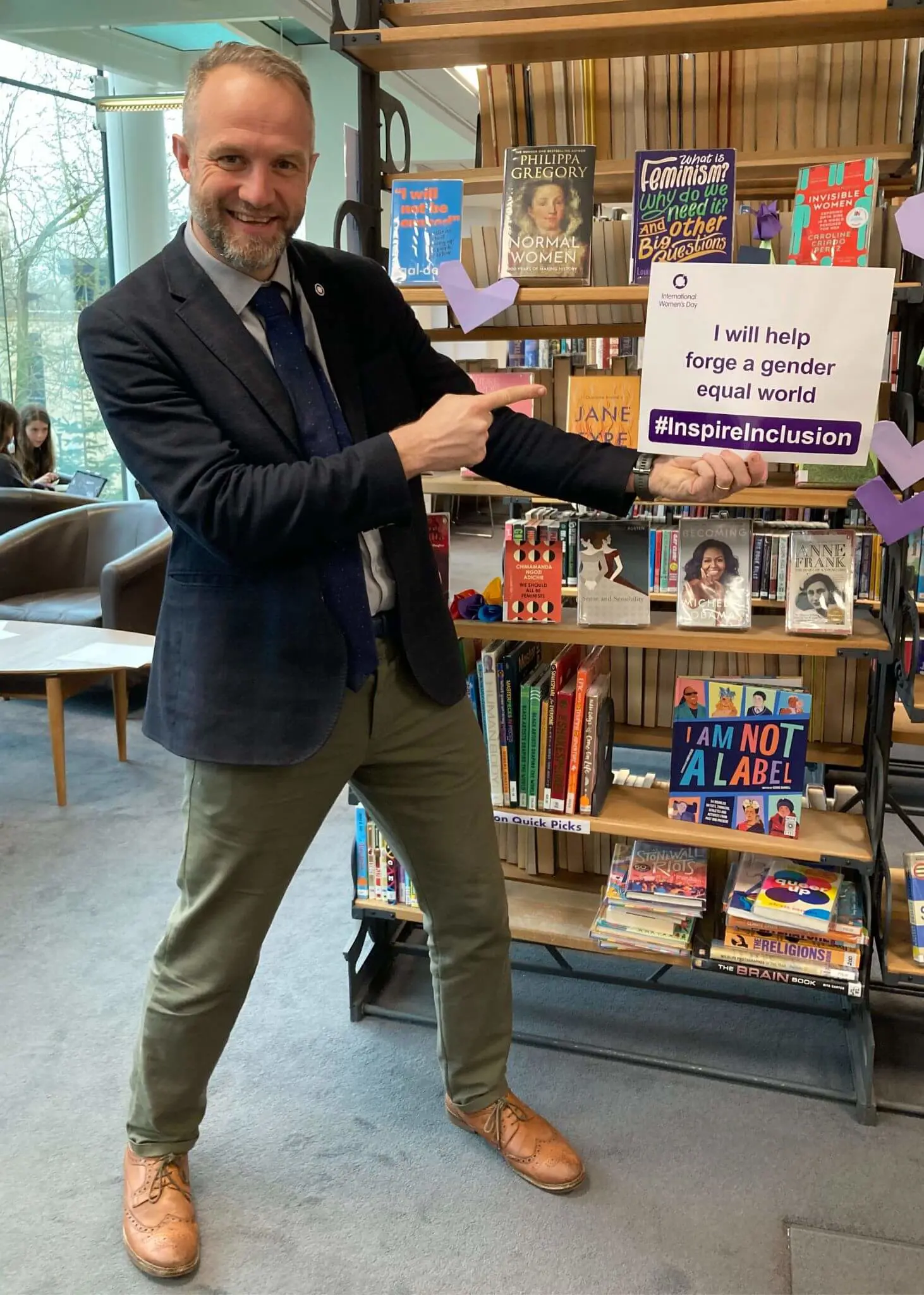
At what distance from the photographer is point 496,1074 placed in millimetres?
1946

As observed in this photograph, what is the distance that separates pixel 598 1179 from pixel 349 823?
182 cm

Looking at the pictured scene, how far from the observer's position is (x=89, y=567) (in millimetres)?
5223

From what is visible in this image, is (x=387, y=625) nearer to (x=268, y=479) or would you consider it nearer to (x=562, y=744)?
(x=268, y=479)

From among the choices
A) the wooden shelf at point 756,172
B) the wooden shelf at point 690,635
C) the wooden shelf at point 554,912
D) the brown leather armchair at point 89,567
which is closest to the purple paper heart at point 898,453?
the wooden shelf at point 690,635

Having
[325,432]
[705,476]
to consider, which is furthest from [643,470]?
[325,432]

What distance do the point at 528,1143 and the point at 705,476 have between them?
4.05 feet

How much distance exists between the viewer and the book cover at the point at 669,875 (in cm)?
219

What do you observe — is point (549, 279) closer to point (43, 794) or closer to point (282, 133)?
point (282, 133)

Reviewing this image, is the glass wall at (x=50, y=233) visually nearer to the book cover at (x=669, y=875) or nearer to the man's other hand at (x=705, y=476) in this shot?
the book cover at (x=669, y=875)

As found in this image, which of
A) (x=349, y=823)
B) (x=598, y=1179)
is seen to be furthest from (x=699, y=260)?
(x=349, y=823)

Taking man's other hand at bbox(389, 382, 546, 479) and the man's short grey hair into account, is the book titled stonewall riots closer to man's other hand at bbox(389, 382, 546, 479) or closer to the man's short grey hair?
man's other hand at bbox(389, 382, 546, 479)

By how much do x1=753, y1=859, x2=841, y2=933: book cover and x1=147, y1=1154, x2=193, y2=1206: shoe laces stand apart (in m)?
1.18

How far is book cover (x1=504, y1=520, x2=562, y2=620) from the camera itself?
2107 millimetres

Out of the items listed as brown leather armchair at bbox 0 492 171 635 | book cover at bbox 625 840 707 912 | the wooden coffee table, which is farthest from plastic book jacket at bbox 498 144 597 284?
brown leather armchair at bbox 0 492 171 635
